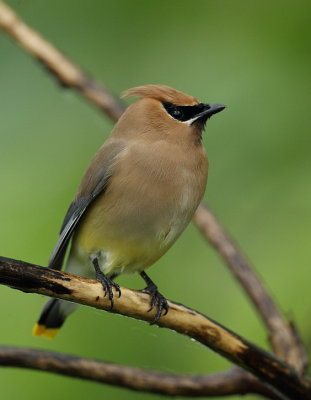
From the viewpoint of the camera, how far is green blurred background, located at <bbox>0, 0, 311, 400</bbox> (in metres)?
3.41

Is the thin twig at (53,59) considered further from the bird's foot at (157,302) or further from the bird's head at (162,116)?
the bird's foot at (157,302)

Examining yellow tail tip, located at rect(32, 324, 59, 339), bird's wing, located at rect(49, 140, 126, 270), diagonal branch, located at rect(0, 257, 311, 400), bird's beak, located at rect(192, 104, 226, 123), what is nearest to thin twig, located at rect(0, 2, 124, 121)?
bird's wing, located at rect(49, 140, 126, 270)

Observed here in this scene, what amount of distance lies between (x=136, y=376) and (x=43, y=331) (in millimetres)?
547

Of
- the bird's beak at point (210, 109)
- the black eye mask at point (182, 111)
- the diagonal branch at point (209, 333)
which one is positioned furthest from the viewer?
Result: the black eye mask at point (182, 111)

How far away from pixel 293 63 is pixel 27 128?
46.1 inches

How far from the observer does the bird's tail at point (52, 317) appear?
11.9 feet

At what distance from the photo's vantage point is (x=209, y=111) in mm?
3648

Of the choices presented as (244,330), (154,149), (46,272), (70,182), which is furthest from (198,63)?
(46,272)

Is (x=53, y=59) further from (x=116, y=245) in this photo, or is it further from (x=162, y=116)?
(x=116, y=245)

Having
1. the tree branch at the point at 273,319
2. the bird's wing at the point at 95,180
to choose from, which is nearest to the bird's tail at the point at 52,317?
the bird's wing at the point at 95,180

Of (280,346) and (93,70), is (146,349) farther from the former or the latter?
(93,70)

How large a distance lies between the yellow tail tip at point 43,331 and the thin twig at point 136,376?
406 mm

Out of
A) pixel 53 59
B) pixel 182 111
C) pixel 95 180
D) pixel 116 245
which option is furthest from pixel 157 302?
pixel 53 59

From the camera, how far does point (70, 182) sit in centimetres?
364
